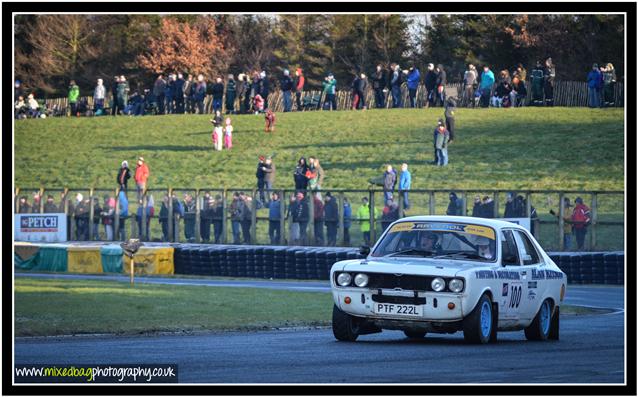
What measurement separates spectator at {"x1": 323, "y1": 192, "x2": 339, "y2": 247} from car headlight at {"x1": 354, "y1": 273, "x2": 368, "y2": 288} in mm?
17822

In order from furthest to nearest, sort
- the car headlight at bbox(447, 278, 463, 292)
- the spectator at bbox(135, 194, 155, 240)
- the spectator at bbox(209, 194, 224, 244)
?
the spectator at bbox(135, 194, 155, 240)
the spectator at bbox(209, 194, 224, 244)
the car headlight at bbox(447, 278, 463, 292)

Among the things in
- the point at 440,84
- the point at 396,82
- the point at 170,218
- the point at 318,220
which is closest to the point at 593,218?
the point at 318,220

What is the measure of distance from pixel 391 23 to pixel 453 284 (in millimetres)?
56340

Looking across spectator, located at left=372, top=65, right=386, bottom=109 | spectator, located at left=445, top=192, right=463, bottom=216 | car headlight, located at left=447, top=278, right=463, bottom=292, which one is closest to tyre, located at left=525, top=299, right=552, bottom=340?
car headlight, located at left=447, top=278, right=463, bottom=292

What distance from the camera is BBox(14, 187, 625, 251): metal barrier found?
29328 millimetres

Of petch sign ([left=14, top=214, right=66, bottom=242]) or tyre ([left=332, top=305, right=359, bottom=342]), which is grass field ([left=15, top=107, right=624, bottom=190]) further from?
tyre ([left=332, top=305, right=359, bottom=342])

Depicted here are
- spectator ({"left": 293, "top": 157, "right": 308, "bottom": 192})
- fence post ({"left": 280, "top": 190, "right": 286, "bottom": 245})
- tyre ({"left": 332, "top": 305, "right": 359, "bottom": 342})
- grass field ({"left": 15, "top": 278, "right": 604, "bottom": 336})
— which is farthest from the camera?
spectator ({"left": 293, "top": 157, "right": 308, "bottom": 192})

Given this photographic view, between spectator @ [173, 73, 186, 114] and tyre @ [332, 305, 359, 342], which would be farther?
spectator @ [173, 73, 186, 114]

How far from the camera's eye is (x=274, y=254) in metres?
29.8

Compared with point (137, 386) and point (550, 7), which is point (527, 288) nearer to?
point (550, 7)

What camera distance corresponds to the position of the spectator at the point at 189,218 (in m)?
33.9

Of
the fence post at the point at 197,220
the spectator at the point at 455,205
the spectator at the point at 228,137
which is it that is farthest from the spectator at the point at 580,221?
the spectator at the point at 228,137

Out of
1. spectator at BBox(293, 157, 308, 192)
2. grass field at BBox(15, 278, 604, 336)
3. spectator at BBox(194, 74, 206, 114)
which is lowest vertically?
grass field at BBox(15, 278, 604, 336)

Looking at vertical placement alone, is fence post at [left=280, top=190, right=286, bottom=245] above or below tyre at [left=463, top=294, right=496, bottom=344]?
above
